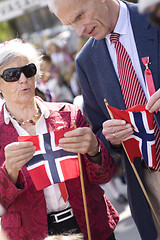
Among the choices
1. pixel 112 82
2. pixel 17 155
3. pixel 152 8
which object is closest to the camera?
pixel 152 8

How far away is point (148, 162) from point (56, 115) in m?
0.74

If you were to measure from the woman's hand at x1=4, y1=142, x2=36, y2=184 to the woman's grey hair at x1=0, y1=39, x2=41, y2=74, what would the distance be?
2.17 feet

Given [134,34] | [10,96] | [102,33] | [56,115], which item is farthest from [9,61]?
[134,34]

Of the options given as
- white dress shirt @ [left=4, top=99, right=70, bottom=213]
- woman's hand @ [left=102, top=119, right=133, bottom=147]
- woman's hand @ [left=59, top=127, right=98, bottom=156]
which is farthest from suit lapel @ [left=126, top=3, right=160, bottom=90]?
white dress shirt @ [left=4, top=99, right=70, bottom=213]

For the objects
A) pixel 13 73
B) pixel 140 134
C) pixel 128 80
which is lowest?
pixel 140 134

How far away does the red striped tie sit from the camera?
2.48 m

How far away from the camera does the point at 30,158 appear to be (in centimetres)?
226

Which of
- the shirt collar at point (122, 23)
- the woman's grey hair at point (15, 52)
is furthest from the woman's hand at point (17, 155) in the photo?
the shirt collar at point (122, 23)

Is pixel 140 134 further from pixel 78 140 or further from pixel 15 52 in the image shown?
pixel 15 52

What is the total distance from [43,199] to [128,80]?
3.28ft

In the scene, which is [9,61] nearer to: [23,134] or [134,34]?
[23,134]

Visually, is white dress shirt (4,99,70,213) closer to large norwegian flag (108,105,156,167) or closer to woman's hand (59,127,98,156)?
woman's hand (59,127,98,156)

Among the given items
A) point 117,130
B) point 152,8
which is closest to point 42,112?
point 117,130

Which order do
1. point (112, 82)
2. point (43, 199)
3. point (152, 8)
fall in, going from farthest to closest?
point (112, 82) → point (43, 199) → point (152, 8)
